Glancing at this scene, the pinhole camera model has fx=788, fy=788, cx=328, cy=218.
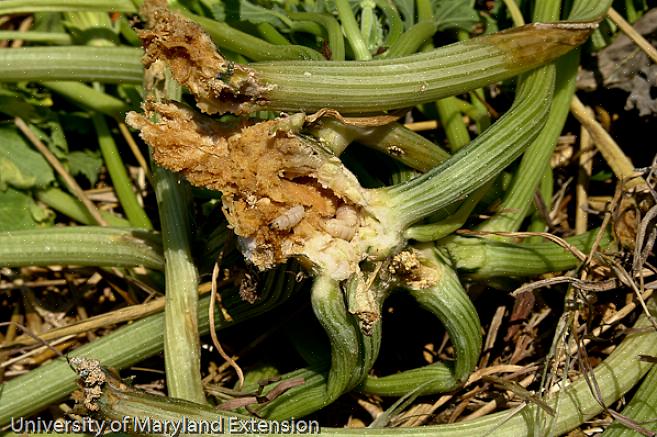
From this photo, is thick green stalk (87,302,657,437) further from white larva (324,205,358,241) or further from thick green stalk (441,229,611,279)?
white larva (324,205,358,241)

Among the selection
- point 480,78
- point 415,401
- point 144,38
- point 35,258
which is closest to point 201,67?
point 144,38

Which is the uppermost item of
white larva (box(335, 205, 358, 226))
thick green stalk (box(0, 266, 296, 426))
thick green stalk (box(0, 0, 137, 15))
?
thick green stalk (box(0, 0, 137, 15))

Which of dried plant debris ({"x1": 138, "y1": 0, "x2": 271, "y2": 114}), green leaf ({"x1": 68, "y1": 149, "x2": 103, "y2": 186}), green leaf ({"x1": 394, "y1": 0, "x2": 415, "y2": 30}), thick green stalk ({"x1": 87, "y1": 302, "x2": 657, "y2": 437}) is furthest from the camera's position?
green leaf ({"x1": 68, "y1": 149, "x2": 103, "y2": 186})

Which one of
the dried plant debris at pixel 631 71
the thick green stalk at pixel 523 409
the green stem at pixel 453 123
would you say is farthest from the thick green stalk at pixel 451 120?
the thick green stalk at pixel 523 409

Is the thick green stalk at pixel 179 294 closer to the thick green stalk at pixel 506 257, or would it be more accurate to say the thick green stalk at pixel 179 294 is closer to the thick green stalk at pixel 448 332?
the thick green stalk at pixel 448 332

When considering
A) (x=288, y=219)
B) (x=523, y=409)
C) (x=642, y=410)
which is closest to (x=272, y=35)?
(x=288, y=219)

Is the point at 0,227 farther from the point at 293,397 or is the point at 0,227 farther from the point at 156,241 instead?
the point at 293,397

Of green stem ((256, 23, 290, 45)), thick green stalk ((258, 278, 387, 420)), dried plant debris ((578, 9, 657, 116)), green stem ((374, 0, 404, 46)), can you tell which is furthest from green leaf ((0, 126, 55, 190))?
dried plant debris ((578, 9, 657, 116))
